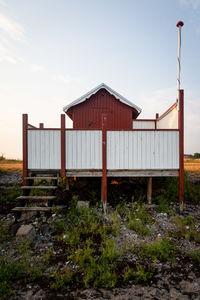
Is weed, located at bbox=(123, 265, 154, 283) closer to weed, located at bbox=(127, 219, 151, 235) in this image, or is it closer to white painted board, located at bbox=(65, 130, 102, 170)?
weed, located at bbox=(127, 219, 151, 235)

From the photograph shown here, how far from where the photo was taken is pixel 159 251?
165 inches

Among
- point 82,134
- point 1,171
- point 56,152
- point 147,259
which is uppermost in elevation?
point 82,134

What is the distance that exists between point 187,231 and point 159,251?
5.12 feet

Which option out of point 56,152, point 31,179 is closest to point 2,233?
point 31,179

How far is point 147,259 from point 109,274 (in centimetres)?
121

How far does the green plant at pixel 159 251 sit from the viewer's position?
13.3 feet

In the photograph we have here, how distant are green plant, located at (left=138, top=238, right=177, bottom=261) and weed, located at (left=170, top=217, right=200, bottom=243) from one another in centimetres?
74

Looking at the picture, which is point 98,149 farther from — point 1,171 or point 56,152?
point 1,171

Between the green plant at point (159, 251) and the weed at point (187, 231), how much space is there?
74cm

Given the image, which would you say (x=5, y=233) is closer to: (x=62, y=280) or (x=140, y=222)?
(x=62, y=280)

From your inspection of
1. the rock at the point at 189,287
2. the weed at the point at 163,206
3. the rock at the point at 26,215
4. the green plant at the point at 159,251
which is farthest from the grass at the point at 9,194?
the rock at the point at 189,287

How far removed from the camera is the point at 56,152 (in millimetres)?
6766

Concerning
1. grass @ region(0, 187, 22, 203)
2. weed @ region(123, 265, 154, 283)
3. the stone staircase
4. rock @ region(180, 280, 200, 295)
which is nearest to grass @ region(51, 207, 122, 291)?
weed @ region(123, 265, 154, 283)

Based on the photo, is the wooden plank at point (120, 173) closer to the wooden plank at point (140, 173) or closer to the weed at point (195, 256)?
the wooden plank at point (140, 173)
